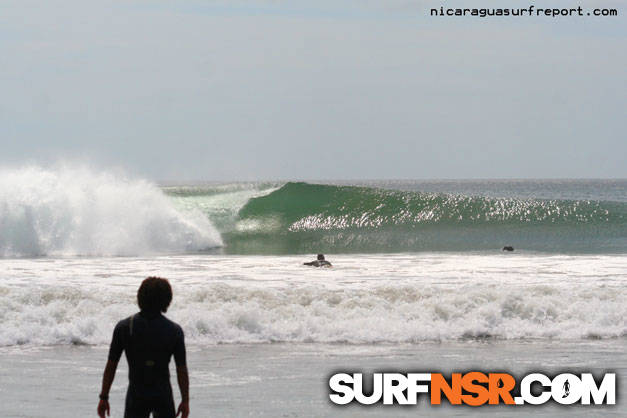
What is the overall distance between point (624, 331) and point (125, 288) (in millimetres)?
6932

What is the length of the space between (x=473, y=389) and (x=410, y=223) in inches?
898

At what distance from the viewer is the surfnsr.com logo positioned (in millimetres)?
8297

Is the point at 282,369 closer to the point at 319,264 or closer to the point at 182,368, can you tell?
the point at 182,368

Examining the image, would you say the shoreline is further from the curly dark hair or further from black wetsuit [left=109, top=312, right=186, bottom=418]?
the curly dark hair

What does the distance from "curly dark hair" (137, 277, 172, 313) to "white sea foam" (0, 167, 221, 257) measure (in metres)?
19.0

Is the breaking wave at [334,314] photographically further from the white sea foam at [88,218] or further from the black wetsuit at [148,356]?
the white sea foam at [88,218]

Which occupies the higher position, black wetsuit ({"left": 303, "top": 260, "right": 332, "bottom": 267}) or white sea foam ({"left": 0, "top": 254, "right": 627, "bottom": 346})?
black wetsuit ({"left": 303, "top": 260, "right": 332, "bottom": 267})

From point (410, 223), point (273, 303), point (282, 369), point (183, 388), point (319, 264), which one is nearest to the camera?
point (183, 388)

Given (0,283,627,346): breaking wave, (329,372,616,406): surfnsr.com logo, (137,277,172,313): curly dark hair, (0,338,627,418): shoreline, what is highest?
(137,277,172,313): curly dark hair

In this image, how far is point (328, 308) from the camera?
1287 cm

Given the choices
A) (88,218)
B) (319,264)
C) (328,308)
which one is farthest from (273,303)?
(88,218)

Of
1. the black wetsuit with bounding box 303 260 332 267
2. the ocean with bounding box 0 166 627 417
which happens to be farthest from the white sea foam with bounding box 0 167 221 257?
the black wetsuit with bounding box 303 260 332 267

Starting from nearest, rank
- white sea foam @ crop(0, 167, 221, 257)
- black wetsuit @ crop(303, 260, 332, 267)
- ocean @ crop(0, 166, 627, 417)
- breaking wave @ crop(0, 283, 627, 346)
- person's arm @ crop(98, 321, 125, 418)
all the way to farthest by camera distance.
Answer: person's arm @ crop(98, 321, 125, 418) < ocean @ crop(0, 166, 627, 417) < breaking wave @ crop(0, 283, 627, 346) < black wetsuit @ crop(303, 260, 332, 267) < white sea foam @ crop(0, 167, 221, 257)

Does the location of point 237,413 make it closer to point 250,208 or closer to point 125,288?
point 125,288
